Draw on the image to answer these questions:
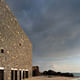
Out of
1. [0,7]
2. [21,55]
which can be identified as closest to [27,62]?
[21,55]

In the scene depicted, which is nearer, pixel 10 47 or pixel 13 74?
pixel 10 47

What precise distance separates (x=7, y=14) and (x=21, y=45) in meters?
5.52

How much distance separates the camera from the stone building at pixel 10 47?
1698 centimetres

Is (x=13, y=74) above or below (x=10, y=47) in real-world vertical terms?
below

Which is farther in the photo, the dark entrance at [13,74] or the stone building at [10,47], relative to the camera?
the dark entrance at [13,74]

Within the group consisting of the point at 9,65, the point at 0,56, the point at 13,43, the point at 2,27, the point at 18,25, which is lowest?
the point at 9,65

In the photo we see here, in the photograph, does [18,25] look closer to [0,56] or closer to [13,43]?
[13,43]

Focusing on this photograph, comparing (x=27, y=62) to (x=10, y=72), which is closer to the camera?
(x=10, y=72)

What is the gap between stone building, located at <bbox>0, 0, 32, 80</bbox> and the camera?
55.7 ft

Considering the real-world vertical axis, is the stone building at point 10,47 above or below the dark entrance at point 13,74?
above

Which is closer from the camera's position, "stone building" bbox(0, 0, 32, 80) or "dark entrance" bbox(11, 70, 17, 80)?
"stone building" bbox(0, 0, 32, 80)

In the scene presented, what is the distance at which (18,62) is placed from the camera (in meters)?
20.5

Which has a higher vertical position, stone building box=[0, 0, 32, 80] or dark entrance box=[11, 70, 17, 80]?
stone building box=[0, 0, 32, 80]

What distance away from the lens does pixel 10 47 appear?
728 inches
